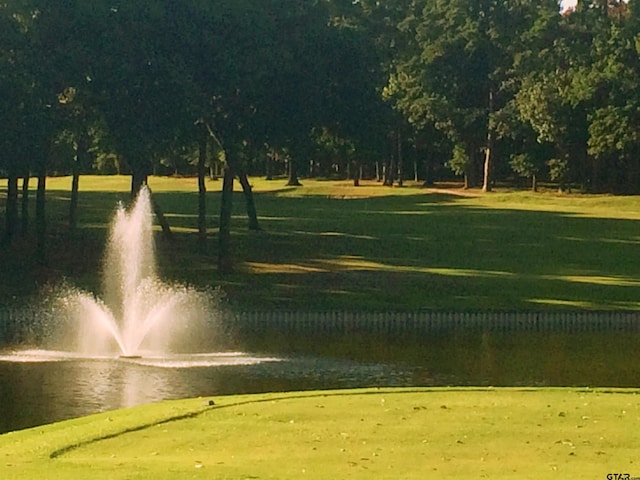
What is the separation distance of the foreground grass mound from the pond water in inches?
195

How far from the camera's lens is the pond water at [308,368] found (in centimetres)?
2372

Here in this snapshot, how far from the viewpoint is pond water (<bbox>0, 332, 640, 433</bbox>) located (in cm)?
2372

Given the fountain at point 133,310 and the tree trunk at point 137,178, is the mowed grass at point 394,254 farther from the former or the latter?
the tree trunk at point 137,178

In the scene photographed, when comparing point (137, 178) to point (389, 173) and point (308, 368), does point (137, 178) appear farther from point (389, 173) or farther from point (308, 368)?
point (389, 173)

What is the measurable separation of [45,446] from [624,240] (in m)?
48.3

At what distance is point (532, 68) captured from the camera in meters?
91.2

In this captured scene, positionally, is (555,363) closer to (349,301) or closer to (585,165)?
(349,301)

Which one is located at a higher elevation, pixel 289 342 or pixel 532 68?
pixel 532 68

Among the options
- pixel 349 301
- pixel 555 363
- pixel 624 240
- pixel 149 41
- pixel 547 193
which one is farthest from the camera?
pixel 547 193

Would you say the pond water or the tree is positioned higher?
the tree

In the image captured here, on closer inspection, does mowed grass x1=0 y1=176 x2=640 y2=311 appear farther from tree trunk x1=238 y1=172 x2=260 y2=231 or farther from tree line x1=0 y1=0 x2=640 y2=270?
tree line x1=0 y1=0 x2=640 y2=270

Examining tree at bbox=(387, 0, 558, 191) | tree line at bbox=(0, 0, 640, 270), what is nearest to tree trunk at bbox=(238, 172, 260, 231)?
tree line at bbox=(0, 0, 640, 270)

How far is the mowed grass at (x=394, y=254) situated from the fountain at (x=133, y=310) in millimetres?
1055

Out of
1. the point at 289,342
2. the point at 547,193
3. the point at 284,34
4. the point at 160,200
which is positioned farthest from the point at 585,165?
the point at 289,342
